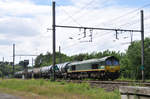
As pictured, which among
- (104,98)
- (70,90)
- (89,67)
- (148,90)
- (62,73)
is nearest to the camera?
(148,90)

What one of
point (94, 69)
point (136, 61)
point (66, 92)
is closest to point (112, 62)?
point (94, 69)

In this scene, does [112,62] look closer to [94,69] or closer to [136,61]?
[94,69]

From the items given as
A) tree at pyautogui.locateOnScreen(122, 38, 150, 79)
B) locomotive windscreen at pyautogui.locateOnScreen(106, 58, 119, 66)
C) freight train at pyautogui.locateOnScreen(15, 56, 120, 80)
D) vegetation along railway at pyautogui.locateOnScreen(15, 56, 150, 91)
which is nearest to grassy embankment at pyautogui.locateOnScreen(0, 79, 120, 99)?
vegetation along railway at pyautogui.locateOnScreen(15, 56, 150, 91)

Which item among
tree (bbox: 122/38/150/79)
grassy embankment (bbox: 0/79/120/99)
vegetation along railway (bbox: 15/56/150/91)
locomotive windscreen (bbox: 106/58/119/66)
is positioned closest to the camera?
grassy embankment (bbox: 0/79/120/99)

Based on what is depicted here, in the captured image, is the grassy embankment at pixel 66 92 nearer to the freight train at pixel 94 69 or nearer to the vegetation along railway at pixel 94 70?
the vegetation along railway at pixel 94 70

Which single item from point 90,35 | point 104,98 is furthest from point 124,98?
point 90,35

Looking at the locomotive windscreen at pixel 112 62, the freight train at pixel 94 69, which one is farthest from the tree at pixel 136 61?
the freight train at pixel 94 69

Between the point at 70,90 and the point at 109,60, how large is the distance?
18.7 metres

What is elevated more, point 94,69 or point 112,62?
point 112,62

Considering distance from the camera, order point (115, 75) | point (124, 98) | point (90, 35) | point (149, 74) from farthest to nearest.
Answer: point (149, 74), point (115, 75), point (90, 35), point (124, 98)

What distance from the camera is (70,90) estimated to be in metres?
17.0

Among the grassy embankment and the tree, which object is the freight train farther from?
the grassy embankment

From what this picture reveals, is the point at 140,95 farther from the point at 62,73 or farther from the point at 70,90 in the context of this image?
the point at 62,73

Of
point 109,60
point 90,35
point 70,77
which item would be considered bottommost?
point 70,77
